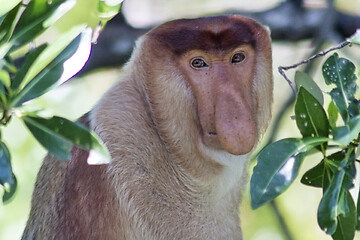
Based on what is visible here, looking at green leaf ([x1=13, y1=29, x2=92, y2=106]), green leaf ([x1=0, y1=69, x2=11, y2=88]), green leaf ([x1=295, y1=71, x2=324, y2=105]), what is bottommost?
green leaf ([x1=295, y1=71, x2=324, y2=105])

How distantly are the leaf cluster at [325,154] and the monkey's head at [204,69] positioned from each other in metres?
0.44

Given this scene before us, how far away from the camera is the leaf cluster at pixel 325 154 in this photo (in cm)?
248

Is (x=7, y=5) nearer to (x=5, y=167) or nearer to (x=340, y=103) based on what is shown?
(x=5, y=167)

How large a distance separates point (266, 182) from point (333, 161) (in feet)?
1.29

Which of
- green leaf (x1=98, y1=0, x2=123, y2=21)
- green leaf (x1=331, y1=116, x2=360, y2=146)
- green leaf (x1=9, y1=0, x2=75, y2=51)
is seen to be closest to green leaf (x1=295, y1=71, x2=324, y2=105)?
green leaf (x1=331, y1=116, x2=360, y2=146)

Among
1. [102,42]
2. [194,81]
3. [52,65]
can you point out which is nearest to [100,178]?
[194,81]

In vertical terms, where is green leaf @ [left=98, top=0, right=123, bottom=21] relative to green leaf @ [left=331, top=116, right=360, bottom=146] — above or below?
above

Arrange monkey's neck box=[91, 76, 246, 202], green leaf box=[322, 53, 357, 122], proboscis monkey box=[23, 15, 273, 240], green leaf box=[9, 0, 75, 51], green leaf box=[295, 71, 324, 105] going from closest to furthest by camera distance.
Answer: green leaf box=[9, 0, 75, 51] < green leaf box=[322, 53, 357, 122] < green leaf box=[295, 71, 324, 105] < proboscis monkey box=[23, 15, 273, 240] < monkey's neck box=[91, 76, 246, 202]

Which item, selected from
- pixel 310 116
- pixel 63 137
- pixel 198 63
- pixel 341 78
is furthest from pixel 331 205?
pixel 198 63

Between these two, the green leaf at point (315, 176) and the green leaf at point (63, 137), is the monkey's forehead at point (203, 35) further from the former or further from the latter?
the green leaf at point (63, 137)

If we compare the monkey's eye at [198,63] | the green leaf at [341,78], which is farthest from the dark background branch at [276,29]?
the green leaf at [341,78]

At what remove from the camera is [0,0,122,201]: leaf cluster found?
2334mm

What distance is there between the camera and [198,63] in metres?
3.37

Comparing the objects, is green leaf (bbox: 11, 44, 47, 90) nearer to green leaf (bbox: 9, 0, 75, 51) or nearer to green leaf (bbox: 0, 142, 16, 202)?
green leaf (bbox: 9, 0, 75, 51)
